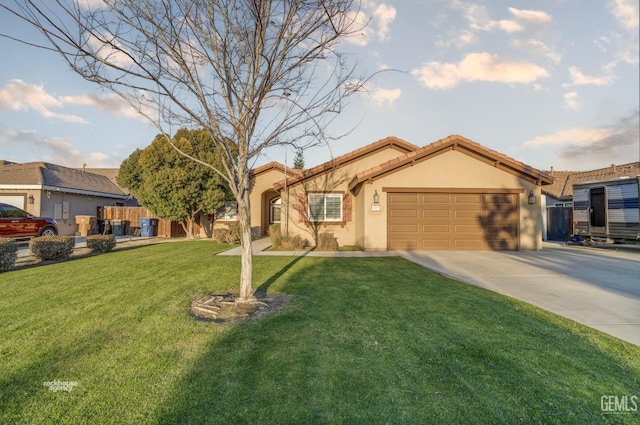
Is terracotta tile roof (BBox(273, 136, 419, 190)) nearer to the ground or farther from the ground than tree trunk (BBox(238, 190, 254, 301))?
farther from the ground

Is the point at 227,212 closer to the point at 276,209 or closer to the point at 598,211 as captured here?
the point at 276,209

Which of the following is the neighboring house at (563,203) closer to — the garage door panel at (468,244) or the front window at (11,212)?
the garage door panel at (468,244)

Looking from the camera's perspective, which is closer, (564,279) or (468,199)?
(564,279)

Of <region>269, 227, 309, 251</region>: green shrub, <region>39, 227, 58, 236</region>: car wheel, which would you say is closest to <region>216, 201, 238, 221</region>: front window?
<region>269, 227, 309, 251</region>: green shrub

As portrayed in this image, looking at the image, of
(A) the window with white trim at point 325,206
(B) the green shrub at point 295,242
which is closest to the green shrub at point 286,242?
(B) the green shrub at point 295,242

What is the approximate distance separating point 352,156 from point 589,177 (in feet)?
58.3

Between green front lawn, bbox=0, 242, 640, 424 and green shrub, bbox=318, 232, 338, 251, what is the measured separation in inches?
265

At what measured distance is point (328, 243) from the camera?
12312 mm

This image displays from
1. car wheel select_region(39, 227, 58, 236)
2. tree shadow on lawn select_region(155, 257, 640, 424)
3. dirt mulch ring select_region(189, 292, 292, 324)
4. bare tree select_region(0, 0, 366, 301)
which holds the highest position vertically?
bare tree select_region(0, 0, 366, 301)

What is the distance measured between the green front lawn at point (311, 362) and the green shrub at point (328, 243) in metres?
6.73

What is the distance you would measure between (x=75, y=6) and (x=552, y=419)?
6543 millimetres

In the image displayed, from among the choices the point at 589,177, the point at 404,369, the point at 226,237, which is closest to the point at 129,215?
the point at 226,237

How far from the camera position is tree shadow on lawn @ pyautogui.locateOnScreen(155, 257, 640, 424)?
2.26 metres

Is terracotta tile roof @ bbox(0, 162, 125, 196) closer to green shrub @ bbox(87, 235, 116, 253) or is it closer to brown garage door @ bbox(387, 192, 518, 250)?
green shrub @ bbox(87, 235, 116, 253)
